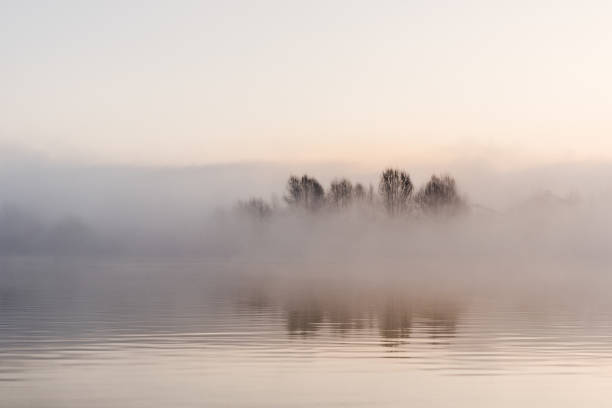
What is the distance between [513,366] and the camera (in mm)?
26609

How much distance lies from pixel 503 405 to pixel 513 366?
6.05 metres

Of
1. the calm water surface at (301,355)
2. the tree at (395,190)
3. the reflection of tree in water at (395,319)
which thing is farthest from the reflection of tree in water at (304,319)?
the tree at (395,190)

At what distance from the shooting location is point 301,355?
28531 millimetres

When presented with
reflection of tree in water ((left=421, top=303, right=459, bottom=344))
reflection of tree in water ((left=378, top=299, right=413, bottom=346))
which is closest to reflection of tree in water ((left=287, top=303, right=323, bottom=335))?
reflection of tree in water ((left=378, top=299, right=413, bottom=346))

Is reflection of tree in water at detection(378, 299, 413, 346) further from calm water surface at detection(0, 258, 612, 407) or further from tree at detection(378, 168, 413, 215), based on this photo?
tree at detection(378, 168, 413, 215)

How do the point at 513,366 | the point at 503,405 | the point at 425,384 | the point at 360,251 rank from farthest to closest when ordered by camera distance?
the point at 360,251
the point at 513,366
the point at 425,384
the point at 503,405

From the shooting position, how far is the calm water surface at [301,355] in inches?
846

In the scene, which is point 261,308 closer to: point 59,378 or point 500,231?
point 59,378

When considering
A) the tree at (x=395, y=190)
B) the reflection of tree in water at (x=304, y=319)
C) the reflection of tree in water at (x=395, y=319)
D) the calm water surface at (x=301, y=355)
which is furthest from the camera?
the tree at (x=395, y=190)

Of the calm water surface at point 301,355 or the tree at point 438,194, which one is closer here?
the calm water surface at point 301,355

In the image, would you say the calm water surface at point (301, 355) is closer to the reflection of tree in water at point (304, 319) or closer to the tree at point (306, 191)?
the reflection of tree in water at point (304, 319)

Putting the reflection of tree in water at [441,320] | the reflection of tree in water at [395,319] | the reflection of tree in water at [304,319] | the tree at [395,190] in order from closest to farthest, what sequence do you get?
1. the reflection of tree in water at [441,320]
2. the reflection of tree in water at [395,319]
3. the reflection of tree in water at [304,319]
4. the tree at [395,190]

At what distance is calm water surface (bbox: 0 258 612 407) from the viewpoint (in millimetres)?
21484

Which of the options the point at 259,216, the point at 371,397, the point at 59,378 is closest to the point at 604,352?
the point at 371,397
